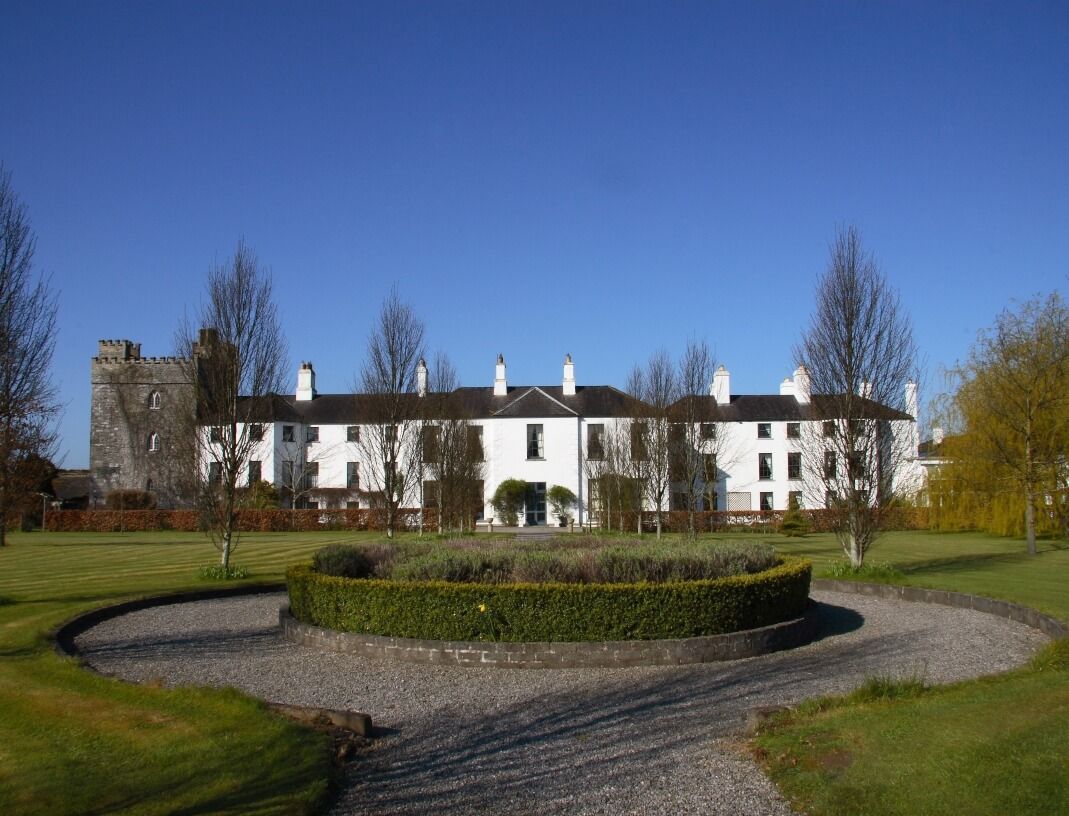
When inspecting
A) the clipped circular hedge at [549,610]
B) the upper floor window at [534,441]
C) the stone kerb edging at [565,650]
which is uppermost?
the upper floor window at [534,441]

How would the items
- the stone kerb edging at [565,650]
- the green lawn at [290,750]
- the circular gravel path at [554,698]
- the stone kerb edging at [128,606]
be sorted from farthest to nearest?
the stone kerb edging at [128,606], the stone kerb edging at [565,650], the circular gravel path at [554,698], the green lawn at [290,750]

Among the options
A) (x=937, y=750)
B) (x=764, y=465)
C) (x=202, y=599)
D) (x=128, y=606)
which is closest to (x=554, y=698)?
(x=937, y=750)

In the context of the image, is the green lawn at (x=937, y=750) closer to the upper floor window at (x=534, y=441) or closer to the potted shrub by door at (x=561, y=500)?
the potted shrub by door at (x=561, y=500)

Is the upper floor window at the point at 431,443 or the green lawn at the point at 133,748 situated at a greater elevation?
the upper floor window at the point at 431,443

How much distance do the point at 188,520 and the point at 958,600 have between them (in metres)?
40.4

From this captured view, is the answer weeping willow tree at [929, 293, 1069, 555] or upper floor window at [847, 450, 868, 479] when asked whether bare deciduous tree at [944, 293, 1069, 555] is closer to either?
weeping willow tree at [929, 293, 1069, 555]

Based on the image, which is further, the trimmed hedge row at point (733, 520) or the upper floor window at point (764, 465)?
the upper floor window at point (764, 465)

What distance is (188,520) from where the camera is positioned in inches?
1826

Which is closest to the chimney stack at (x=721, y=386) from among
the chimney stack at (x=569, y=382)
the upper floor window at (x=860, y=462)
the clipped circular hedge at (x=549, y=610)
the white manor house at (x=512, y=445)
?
the white manor house at (x=512, y=445)

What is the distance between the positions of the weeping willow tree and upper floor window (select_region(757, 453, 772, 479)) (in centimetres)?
1036

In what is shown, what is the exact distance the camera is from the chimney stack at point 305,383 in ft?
176

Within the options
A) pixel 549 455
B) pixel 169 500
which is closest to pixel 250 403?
pixel 549 455

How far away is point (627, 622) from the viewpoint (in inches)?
437

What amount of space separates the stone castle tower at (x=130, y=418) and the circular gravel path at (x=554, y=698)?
4280 centimetres
